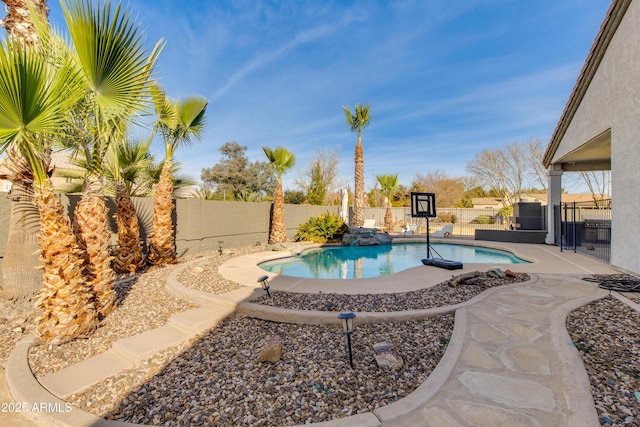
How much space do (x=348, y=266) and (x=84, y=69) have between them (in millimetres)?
7550

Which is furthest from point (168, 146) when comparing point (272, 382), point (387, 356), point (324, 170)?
point (324, 170)

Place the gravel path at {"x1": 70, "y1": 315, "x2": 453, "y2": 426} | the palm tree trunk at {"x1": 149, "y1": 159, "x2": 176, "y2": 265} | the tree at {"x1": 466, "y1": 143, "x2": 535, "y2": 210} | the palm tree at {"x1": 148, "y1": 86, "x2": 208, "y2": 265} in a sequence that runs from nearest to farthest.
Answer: the gravel path at {"x1": 70, "y1": 315, "x2": 453, "y2": 426}, the palm tree at {"x1": 148, "y1": 86, "x2": 208, "y2": 265}, the palm tree trunk at {"x1": 149, "y1": 159, "x2": 176, "y2": 265}, the tree at {"x1": 466, "y1": 143, "x2": 535, "y2": 210}

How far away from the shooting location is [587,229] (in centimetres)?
998

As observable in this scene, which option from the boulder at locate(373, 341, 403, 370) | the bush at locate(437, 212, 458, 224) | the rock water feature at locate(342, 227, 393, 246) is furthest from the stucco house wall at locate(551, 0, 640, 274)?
the bush at locate(437, 212, 458, 224)

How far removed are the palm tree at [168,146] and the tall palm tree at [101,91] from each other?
2863 millimetres

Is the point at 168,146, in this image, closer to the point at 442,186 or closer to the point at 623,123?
the point at 623,123

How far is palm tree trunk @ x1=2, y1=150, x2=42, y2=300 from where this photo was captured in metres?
4.71

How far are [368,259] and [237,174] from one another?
817 inches

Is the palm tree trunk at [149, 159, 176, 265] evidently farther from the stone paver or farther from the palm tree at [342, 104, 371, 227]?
the palm tree at [342, 104, 371, 227]

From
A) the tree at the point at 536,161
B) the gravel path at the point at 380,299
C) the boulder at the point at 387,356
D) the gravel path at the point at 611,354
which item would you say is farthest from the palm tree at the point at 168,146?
the tree at the point at 536,161

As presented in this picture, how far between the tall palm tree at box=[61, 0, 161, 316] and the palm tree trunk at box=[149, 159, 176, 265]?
2.84 m

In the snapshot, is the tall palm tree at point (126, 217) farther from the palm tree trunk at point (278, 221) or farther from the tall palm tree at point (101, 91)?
the palm tree trunk at point (278, 221)

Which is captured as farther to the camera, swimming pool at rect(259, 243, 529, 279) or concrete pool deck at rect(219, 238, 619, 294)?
swimming pool at rect(259, 243, 529, 279)

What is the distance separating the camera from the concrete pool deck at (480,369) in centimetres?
215
